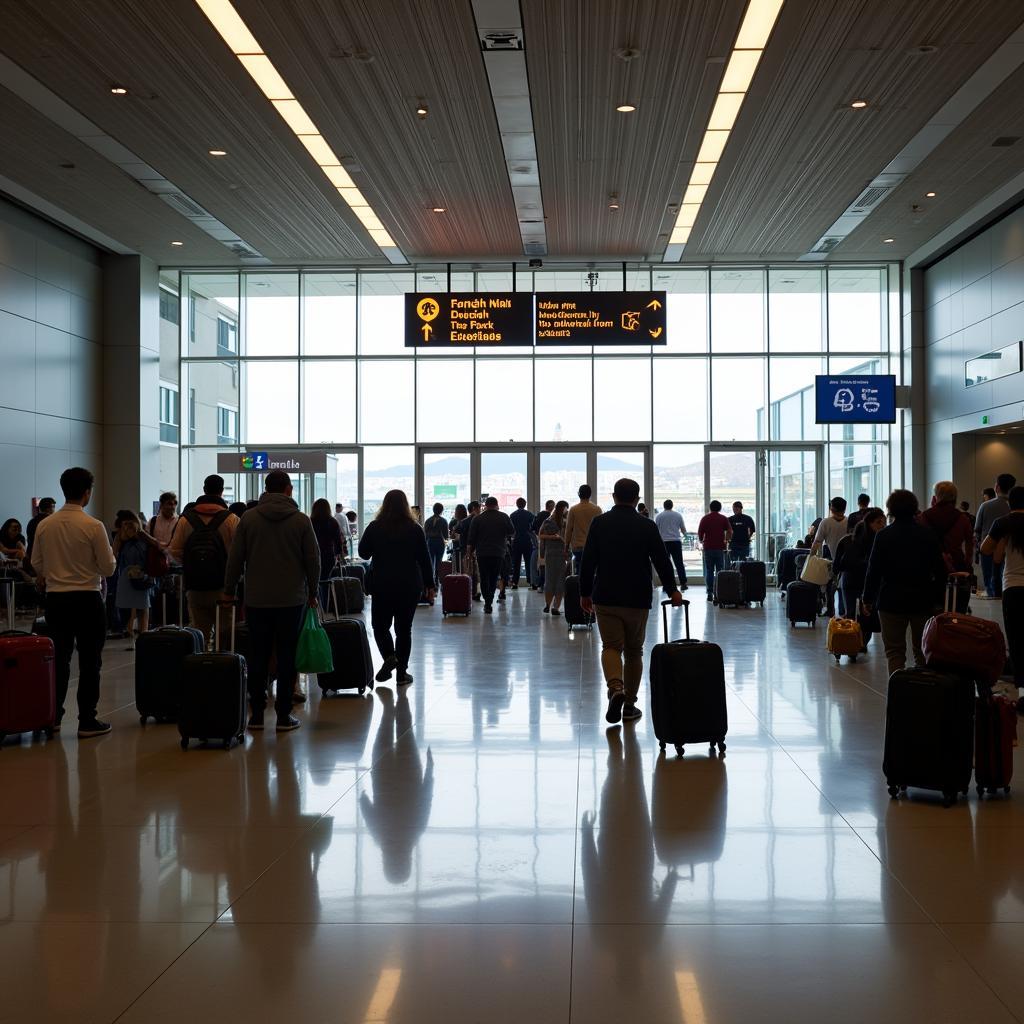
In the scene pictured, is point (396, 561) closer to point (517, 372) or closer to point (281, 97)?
point (281, 97)

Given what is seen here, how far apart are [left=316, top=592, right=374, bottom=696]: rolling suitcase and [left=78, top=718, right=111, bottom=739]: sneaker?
6.41 ft

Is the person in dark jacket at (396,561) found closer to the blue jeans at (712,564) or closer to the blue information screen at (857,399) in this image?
the blue jeans at (712,564)

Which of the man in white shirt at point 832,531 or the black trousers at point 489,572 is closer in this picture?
the man in white shirt at point 832,531

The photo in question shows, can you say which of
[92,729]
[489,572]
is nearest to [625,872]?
[92,729]

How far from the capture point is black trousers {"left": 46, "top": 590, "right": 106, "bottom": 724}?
7594mm

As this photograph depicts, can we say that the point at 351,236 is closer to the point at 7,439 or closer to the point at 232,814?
the point at 7,439

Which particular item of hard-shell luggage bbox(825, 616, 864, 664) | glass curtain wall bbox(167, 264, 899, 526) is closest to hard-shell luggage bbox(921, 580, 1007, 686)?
hard-shell luggage bbox(825, 616, 864, 664)

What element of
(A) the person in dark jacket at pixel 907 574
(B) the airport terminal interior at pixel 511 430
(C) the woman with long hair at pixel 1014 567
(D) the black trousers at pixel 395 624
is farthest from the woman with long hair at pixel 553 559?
(A) the person in dark jacket at pixel 907 574

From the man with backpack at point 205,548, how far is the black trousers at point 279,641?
0.95m

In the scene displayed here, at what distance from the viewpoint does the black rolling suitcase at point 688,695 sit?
677 centimetres

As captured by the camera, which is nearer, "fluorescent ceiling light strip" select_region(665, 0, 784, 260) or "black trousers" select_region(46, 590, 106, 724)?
"black trousers" select_region(46, 590, 106, 724)

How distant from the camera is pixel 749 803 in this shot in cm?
564

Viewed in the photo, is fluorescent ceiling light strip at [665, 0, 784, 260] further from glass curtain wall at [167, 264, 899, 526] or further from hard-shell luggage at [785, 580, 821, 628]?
hard-shell luggage at [785, 580, 821, 628]

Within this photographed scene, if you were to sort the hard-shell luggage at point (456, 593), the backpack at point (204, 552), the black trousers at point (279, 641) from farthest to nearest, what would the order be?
the hard-shell luggage at point (456, 593) < the backpack at point (204, 552) < the black trousers at point (279, 641)
